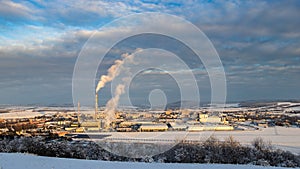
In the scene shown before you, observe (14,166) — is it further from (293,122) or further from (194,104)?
(293,122)

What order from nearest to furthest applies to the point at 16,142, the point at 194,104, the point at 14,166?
the point at 14,166, the point at 16,142, the point at 194,104

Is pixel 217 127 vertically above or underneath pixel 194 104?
underneath

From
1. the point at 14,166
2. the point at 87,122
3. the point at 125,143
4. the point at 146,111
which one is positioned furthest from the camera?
the point at 146,111

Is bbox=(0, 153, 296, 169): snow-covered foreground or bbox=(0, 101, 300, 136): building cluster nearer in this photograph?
bbox=(0, 153, 296, 169): snow-covered foreground

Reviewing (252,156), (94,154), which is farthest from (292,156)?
(94,154)

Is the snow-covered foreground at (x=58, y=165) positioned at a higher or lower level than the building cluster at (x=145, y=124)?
higher

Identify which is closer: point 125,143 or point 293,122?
point 125,143

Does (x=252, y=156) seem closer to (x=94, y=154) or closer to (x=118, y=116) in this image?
(x=94, y=154)

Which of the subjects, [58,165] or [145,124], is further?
[145,124]

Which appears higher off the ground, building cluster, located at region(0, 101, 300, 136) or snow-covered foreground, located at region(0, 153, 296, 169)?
snow-covered foreground, located at region(0, 153, 296, 169)

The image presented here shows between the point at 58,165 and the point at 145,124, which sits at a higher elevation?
the point at 58,165

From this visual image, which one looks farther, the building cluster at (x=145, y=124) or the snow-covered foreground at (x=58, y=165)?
the building cluster at (x=145, y=124)
